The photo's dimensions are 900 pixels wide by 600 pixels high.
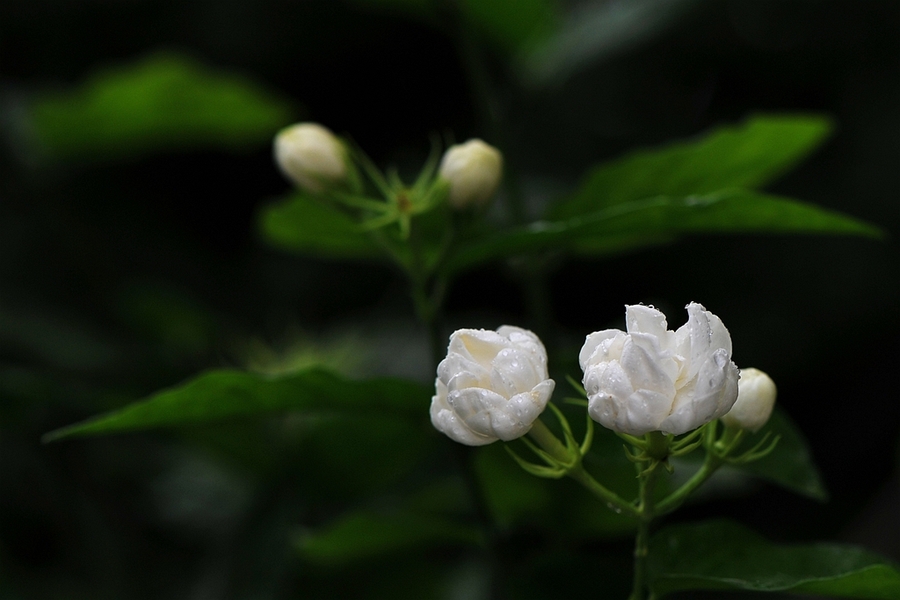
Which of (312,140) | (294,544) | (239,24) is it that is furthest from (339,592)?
(239,24)

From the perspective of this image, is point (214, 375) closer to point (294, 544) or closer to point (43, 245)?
point (294, 544)

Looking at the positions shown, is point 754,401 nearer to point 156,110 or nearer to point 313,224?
point 313,224

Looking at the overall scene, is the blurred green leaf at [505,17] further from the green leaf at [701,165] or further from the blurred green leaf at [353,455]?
the blurred green leaf at [353,455]

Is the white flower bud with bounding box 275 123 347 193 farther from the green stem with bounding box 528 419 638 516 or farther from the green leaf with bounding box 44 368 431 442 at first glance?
the green stem with bounding box 528 419 638 516


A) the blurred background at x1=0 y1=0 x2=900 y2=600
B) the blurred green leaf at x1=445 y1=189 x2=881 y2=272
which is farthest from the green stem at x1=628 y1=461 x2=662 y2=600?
the blurred background at x1=0 y1=0 x2=900 y2=600

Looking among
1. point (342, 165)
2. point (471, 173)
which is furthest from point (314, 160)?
point (471, 173)

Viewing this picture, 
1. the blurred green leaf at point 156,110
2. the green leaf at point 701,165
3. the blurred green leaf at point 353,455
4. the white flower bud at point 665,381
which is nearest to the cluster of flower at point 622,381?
the white flower bud at point 665,381

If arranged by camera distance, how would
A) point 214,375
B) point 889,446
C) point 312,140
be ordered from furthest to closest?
1. point 889,446
2. point 312,140
3. point 214,375
